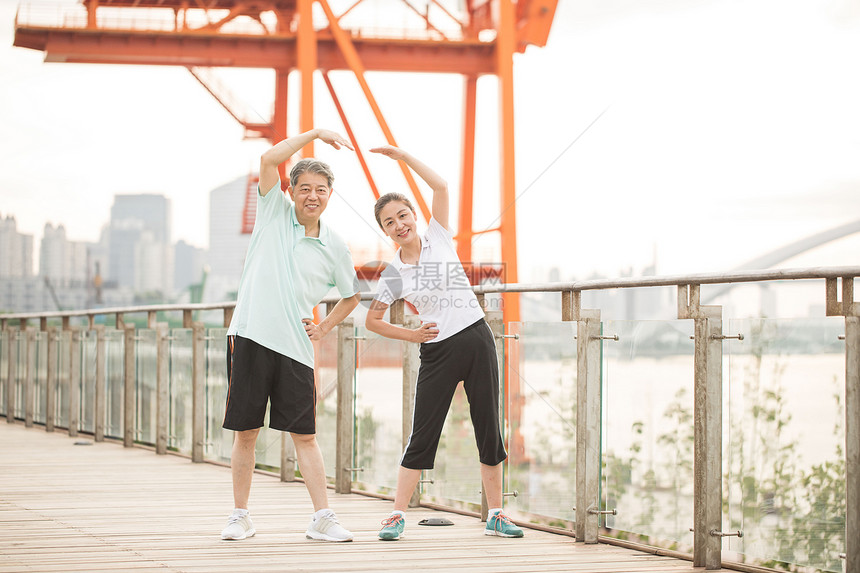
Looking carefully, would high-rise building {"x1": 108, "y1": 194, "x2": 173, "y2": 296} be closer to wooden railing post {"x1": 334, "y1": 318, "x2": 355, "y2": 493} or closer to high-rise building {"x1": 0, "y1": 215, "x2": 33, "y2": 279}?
high-rise building {"x1": 0, "y1": 215, "x2": 33, "y2": 279}

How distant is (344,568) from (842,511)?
1385mm

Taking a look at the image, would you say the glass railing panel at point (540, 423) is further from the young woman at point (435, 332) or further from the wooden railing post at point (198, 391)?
the wooden railing post at point (198, 391)

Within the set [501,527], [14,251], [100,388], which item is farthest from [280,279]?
[14,251]

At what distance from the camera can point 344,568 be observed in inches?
110

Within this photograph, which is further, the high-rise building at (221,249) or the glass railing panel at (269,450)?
the high-rise building at (221,249)

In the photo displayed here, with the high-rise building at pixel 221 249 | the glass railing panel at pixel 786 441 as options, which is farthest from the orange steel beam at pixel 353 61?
the high-rise building at pixel 221 249

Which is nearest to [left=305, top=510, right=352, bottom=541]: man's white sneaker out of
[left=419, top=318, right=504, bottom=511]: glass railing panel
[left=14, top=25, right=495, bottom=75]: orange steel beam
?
[left=419, top=318, right=504, bottom=511]: glass railing panel

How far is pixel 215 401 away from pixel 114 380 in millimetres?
1578

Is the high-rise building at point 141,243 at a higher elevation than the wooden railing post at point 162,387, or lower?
higher

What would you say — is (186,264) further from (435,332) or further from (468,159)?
(435,332)

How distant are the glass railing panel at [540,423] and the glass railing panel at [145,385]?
336cm

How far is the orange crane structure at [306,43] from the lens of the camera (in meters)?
13.0

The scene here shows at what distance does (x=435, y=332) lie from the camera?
10.4 ft

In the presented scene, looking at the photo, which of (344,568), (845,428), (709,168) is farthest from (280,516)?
(709,168)
